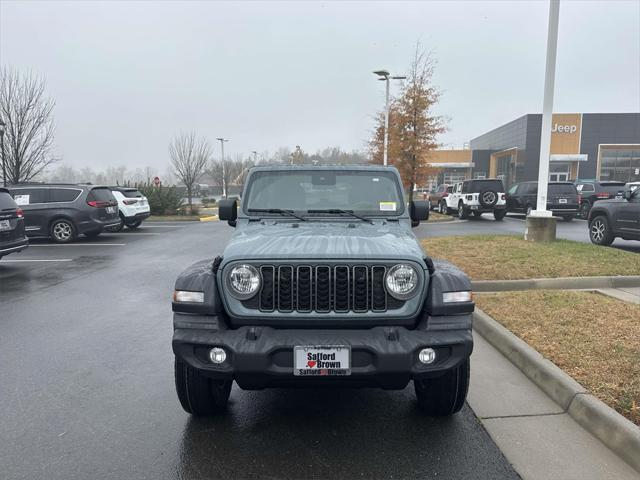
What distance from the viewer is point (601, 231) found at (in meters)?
11.1

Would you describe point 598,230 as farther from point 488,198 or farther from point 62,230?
point 62,230

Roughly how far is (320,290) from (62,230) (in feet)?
43.4

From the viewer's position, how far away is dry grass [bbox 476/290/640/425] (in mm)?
Answer: 3410

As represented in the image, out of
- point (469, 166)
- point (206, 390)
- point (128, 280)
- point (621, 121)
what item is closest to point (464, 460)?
point (206, 390)

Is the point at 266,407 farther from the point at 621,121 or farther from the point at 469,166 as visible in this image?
the point at 469,166

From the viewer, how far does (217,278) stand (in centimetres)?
298

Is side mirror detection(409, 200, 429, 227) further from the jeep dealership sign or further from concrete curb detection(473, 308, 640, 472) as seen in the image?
the jeep dealership sign

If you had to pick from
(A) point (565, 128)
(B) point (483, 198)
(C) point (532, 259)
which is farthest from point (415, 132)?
(A) point (565, 128)

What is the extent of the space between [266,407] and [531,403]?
6.75 ft

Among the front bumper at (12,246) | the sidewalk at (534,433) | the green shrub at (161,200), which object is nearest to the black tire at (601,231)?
the sidewalk at (534,433)

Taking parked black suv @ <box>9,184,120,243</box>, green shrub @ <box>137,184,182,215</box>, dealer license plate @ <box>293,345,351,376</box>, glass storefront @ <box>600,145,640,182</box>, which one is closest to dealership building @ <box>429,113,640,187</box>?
glass storefront @ <box>600,145,640,182</box>

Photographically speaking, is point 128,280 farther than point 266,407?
Yes

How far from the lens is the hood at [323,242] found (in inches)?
116

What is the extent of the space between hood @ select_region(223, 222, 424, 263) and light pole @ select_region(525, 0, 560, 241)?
688 cm
